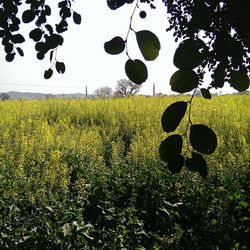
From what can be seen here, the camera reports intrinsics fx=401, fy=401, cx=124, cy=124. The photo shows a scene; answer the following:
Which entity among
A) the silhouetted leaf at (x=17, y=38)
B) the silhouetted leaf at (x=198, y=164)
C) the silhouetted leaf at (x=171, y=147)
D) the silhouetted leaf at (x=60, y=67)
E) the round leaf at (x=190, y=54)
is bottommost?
the silhouetted leaf at (x=198, y=164)

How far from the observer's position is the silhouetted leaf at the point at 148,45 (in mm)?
583

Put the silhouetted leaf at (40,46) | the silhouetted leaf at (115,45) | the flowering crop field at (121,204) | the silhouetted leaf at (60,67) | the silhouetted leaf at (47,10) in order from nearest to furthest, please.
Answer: the silhouetted leaf at (115,45)
the silhouetted leaf at (40,46)
the silhouetted leaf at (60,67)
the silhouetted leaf at (47,10)
the flowering crop field at (121,204)

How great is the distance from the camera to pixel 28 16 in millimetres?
1422

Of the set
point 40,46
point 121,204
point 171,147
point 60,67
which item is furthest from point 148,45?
point 121,204

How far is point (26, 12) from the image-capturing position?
1.42 metres

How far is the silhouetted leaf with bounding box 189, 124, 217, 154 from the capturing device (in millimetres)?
557

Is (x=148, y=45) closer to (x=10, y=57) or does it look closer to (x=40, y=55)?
(x=40, y=55)

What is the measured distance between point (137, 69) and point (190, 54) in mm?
125

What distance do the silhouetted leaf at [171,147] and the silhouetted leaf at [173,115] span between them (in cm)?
3

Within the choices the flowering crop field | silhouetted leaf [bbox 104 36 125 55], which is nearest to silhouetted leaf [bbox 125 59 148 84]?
silhouetted leaf [bbox 104 36 125 55]

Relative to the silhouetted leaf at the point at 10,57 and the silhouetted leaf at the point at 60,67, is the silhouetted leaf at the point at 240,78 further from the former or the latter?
the silhouetted leaf at the point at 10,57

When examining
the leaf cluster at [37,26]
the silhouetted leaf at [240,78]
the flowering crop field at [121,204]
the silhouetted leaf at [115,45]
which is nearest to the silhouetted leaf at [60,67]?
the leaf cluster at [37,26]

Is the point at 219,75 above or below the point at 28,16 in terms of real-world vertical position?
below

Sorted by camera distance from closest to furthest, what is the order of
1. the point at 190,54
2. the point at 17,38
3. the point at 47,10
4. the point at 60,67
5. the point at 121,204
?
the point at 190,54, the point at 60,67, the point at 17,38, the point at 47,10, the point at 121,204
